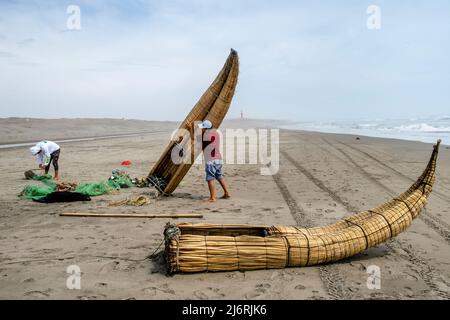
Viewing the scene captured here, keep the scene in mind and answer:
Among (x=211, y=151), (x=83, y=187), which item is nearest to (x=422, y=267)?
(x=211, y=151)

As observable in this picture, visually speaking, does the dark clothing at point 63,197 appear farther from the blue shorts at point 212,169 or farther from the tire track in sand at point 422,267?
the tire track in sand at point 422,267

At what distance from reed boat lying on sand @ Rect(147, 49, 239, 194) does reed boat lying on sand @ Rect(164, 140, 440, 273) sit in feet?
13.5

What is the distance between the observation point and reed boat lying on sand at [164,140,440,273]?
442 centimetres

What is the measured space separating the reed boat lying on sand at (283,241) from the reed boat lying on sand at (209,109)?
4107 millimetres

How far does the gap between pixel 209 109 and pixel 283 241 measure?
539cm

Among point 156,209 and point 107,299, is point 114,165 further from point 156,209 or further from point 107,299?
point 107,299

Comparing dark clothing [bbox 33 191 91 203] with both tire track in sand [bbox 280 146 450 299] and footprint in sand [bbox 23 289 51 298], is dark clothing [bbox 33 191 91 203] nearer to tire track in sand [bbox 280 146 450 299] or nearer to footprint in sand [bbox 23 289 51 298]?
footprint in sand [bbox 23 289 51 298]

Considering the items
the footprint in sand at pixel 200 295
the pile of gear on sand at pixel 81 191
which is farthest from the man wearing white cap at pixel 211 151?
the footprint in sand at pixel 200 295

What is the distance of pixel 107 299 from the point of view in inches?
154

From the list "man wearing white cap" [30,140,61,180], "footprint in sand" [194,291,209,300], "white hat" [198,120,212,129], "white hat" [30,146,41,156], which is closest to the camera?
"footprint in sand" [194,291,209,300]

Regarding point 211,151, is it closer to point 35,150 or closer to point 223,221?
point 223,221

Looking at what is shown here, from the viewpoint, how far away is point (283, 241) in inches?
182

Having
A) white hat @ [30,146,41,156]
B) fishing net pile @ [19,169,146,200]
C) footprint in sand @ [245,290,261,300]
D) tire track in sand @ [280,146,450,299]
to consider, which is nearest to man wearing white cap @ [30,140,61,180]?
white hat @ [30,146,41,156]
